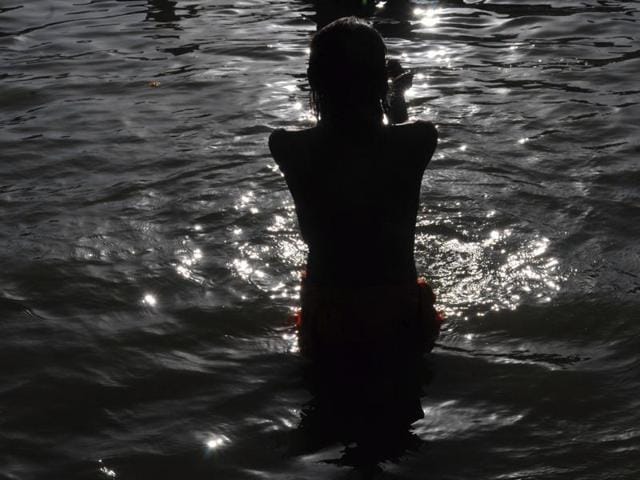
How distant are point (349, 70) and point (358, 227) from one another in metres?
0.69

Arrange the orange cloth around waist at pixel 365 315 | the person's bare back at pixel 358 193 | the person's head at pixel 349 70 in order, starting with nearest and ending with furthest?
the person's head at pixel 349 70 < the person's bare back at pixel 358 193 < the orange cloth around waist at pixel 365 315

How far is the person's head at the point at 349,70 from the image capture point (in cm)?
403

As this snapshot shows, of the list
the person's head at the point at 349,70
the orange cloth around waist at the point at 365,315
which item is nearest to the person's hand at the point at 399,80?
the person's head at the point at 349,70

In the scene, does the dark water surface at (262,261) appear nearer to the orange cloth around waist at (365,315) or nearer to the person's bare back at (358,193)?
the orange cloth around waist at (365,315)

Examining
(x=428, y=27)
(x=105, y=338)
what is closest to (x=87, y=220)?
(x=105, y=338)

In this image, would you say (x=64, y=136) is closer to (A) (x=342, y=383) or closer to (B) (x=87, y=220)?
(B) (x=87, y=220)

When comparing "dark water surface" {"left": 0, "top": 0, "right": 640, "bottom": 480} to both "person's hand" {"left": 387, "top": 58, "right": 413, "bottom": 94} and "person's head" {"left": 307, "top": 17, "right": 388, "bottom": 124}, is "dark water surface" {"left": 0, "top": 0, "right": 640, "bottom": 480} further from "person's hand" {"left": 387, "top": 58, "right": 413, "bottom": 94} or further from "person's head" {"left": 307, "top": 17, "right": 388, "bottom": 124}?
"person's head" {"left": 307, "top": 17, "right": 388, "bottom": 124}

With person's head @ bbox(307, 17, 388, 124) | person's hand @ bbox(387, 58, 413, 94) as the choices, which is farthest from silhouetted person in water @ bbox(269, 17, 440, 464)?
person's hand @ bbox(387, 58, 413, 94)

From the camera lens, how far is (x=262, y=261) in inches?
233

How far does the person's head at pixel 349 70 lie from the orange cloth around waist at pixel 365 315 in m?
0.78

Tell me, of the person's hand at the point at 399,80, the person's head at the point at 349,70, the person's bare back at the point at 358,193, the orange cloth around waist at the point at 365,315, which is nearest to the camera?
the person's head at the point at 349,70

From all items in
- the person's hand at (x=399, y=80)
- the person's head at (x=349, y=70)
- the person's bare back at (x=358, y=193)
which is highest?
the person's head at (x=349, y=70)

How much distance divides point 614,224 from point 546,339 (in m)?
1.45

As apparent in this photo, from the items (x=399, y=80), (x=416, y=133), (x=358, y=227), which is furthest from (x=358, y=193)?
(x=399, y=80)
